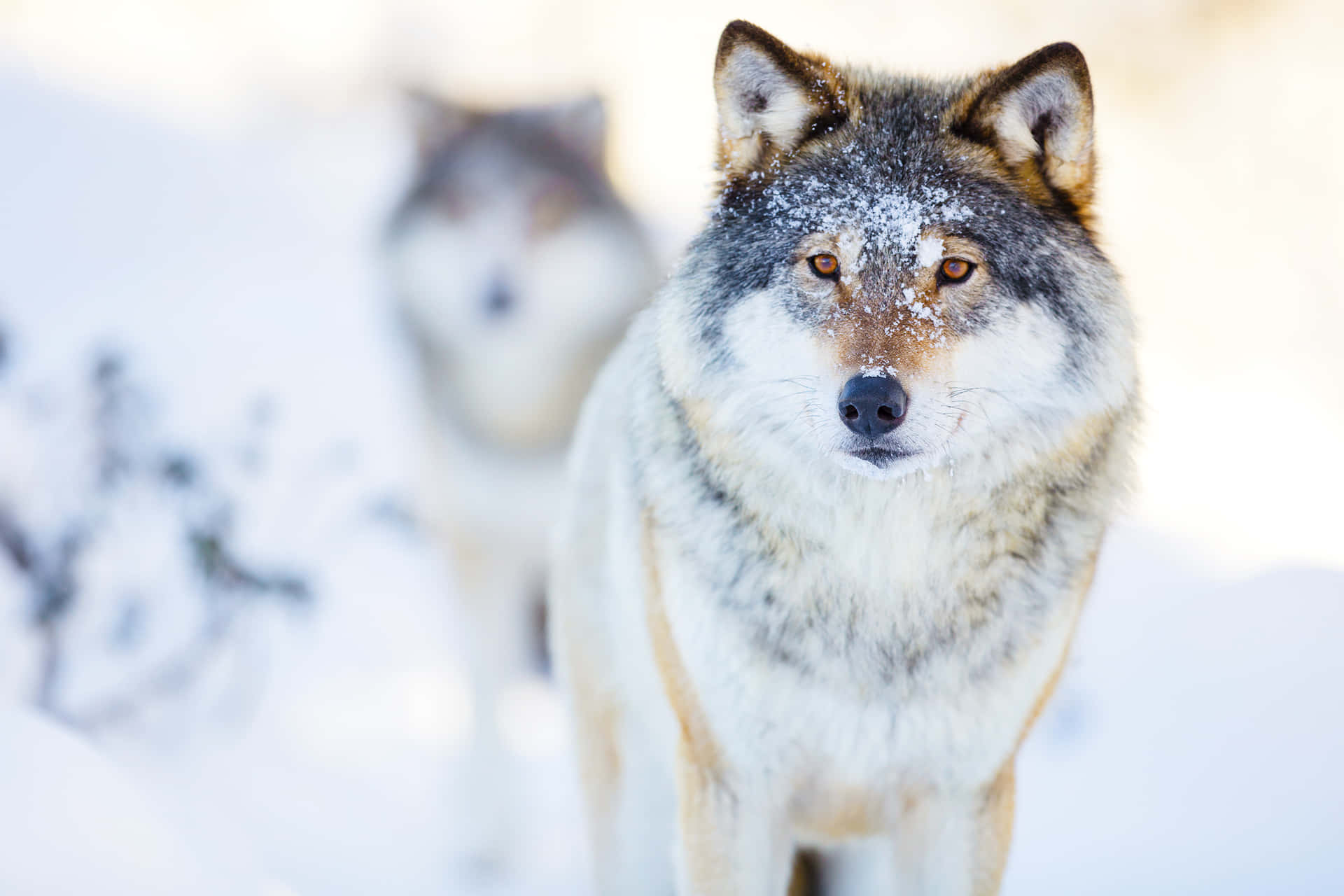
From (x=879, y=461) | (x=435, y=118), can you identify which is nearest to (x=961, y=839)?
(x=879, y=461)

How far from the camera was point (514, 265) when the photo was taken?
4.15 m

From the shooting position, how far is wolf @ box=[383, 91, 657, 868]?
13.3 feet

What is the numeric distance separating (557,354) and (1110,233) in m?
3.63

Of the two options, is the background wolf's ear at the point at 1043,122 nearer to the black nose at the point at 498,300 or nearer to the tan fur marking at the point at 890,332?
the tan fur marking at the point at 890,332

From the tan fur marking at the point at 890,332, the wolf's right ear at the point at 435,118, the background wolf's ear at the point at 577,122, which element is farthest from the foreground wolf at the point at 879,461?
the wolf's right ear at the point at 435,118

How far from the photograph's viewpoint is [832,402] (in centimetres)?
176

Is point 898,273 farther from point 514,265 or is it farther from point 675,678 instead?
point 514,265

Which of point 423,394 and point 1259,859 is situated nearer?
point 1259,859

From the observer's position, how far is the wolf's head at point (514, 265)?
416cm

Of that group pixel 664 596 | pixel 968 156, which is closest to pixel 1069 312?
pixel 968 156

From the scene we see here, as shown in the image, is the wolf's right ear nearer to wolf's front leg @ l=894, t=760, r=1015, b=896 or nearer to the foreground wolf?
the foreground wolf

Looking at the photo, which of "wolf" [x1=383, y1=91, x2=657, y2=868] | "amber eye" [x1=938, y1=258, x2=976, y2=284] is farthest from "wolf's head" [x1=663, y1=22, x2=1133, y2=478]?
"wolf" [x1=383, y1=91, x2=657, y2=868]

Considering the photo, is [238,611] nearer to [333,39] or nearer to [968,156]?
[968,156]

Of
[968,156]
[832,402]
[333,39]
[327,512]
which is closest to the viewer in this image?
[832,402]
